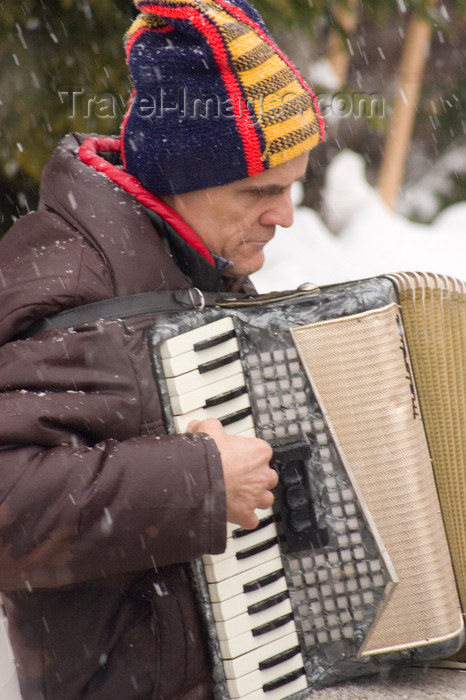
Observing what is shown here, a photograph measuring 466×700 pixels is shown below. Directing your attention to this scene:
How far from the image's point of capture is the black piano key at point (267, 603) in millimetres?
1673

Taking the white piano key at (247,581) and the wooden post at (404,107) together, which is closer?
the white piano key at (247,581)

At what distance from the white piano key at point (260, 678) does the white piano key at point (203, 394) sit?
1.83ft

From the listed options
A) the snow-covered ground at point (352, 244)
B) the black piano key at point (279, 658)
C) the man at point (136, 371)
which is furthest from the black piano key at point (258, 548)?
the snow-covered ground at point (352, 244)

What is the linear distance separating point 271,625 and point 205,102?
108cm

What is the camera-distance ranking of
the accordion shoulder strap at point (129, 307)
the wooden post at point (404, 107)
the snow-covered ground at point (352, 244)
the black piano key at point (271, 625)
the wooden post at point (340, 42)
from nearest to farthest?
1. the accordion shoulder strap at point (129, 307)
2. the black piano key at point (271, 625)
3. the wooden post at point (340, 42)
4. the snow-covered ground at point (352, 244)
5. the wooden post at point (404, 107)

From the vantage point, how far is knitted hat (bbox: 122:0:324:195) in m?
1.71

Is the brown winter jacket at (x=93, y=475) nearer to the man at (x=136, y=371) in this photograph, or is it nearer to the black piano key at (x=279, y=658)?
the man at (x=136, y=371)

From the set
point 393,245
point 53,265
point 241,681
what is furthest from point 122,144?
point 393,245

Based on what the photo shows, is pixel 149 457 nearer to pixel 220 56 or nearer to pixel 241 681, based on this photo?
pixel 241 681

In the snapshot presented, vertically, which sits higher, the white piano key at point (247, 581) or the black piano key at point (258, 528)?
the black piano key at point (258, 528)

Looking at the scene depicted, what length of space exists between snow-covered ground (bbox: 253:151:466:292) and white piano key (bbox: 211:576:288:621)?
8.32 feet

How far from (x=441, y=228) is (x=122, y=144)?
3.69 m

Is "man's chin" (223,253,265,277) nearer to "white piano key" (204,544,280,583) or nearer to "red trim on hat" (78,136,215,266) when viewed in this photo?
"red trim on hat" (78,136,215,266)

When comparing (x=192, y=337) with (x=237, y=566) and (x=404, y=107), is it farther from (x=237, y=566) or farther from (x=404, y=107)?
(x=404, y=107)
